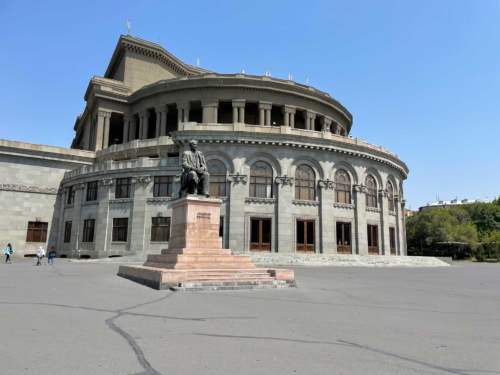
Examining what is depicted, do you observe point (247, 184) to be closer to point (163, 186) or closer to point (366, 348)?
point (163, 186)

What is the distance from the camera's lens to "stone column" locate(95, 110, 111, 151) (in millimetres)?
48969

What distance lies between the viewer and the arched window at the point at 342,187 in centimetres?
3850

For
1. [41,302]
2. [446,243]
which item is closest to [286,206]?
[41,302]

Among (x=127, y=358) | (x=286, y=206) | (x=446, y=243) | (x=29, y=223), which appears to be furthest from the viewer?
(x=446, y=243)

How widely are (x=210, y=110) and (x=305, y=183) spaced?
15.2m

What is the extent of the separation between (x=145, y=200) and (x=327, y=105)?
87.0 feet

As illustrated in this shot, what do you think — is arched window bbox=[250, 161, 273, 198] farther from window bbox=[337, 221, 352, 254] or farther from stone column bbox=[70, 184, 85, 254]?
stone column bbox=[70, 184, 85, 254]

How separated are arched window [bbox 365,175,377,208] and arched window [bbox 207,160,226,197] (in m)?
14.9

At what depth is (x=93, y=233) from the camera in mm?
38750

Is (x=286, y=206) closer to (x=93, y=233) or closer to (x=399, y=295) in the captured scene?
(x=93, y=233)

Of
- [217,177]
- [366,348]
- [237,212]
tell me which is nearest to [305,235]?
[237,212]

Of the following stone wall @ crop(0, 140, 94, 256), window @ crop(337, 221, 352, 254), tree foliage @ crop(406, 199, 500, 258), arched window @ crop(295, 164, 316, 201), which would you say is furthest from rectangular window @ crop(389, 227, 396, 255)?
stone wall @ crop(0, 140, 94, 256)

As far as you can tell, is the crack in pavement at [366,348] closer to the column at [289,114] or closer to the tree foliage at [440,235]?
the column at [289,114]

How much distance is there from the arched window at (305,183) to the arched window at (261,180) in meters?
2.57
